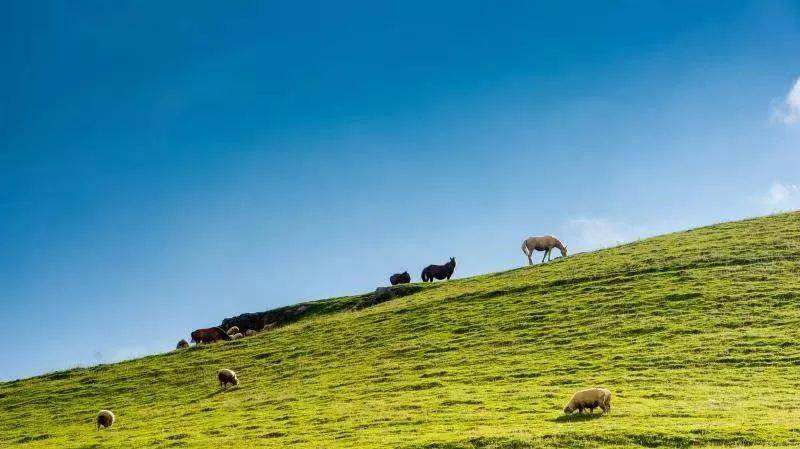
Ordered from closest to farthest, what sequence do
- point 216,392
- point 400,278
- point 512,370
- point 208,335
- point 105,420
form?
point 512,370 < point 105,420 < point 216,392 < point 208,335 < point 400,278

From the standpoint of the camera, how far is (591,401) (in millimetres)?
20703

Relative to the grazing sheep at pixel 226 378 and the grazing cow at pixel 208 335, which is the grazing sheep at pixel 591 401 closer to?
the grazing sheep at pixel 226 378

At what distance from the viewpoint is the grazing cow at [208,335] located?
50344mm

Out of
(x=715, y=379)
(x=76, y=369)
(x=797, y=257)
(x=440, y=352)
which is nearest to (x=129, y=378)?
(x=76, y=369)

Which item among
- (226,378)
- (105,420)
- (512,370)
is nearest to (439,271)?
(226,378)

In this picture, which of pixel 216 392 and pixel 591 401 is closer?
pixel 591 401

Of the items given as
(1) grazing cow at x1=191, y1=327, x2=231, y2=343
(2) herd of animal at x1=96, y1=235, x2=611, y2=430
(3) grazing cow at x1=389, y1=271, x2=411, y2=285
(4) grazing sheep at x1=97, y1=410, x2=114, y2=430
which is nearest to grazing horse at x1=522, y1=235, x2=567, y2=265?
(2) herd of animal at x1=96, y1=235, x2=611, y2=430

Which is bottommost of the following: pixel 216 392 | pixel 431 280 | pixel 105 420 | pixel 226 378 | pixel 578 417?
pixel 578 417

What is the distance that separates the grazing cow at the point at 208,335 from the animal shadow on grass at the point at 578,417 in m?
34.7

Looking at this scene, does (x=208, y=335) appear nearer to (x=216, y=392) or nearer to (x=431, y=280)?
(x=216, y=392)

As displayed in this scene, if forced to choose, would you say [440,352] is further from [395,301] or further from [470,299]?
[395,301]

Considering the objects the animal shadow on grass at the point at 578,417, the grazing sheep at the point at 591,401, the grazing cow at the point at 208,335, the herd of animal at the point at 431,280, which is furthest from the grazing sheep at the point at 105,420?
the grazing sheep at the point at 591,401

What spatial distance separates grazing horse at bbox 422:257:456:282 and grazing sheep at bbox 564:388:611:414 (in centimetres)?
3883

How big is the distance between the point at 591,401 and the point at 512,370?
8.24 m
